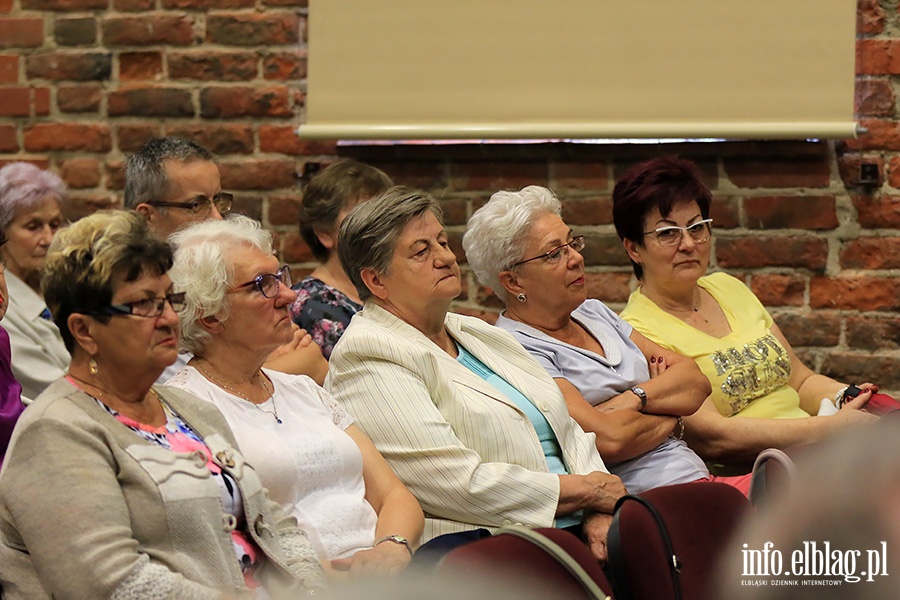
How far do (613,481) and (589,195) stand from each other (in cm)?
126

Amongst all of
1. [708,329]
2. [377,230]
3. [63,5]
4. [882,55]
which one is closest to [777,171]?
[882,55]

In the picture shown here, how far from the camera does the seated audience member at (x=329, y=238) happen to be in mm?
2918

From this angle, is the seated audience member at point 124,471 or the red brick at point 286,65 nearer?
the seated audience member at point 124,471

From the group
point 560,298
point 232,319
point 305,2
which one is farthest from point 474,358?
point 305,2

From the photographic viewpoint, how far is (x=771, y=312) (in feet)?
11.4

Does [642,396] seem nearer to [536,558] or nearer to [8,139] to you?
[536,558]

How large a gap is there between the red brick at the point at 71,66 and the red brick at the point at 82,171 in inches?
10.1

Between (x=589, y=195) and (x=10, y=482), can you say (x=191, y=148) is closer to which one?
(x=589, y=195)

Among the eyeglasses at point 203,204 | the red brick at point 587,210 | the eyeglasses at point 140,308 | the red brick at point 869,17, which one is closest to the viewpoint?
the eyeglasses at point 140,308

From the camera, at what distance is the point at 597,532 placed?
2.40 metres

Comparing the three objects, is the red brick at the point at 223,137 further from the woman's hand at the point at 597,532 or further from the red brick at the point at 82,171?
the woman's hand at the point at 597,532

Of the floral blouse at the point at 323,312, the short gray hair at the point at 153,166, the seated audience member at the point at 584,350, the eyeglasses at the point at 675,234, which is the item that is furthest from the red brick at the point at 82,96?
the eyeglasses at the point at 675,234

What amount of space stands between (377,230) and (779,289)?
148cm

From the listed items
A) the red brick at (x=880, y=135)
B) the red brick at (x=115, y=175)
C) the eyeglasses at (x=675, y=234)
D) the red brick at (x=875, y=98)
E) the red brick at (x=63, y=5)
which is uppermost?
the red brick at (x=63, y=5)
